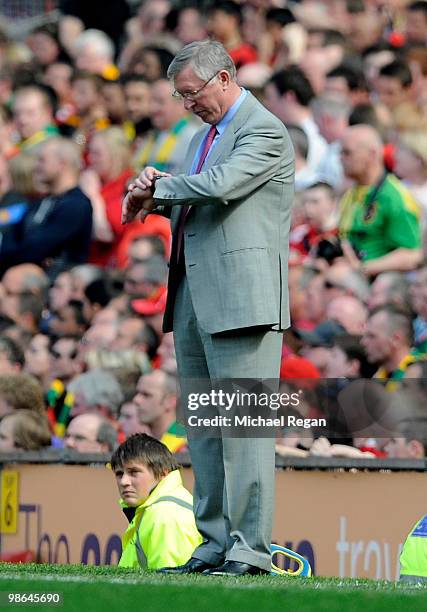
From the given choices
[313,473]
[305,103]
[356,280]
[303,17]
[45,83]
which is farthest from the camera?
[45,83]

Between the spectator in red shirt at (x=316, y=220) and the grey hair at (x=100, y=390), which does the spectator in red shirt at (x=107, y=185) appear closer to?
the spectator in red shirt at (x=316, y=220)

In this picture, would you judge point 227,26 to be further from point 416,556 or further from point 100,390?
point 416,556

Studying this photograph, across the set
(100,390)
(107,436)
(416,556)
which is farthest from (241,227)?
(100,390)

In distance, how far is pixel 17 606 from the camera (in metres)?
5.12

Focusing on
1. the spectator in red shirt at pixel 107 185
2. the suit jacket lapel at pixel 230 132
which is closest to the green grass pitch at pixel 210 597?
the suit jacket lapel at pixel 230 132

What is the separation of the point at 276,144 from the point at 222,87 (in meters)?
0.29

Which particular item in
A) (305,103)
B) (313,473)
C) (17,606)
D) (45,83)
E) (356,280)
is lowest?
(17,606)

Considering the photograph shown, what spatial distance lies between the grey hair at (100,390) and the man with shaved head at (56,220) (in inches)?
89.4

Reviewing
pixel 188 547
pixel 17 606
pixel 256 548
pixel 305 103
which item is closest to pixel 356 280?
pixel 305 103

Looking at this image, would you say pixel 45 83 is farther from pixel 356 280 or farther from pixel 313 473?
pixel 313 473

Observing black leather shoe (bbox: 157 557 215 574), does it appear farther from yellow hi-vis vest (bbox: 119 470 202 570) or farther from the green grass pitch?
the green grass pitch

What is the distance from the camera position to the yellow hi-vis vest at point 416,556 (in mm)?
6371

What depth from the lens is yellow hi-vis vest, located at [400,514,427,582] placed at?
→ 6.37 meters

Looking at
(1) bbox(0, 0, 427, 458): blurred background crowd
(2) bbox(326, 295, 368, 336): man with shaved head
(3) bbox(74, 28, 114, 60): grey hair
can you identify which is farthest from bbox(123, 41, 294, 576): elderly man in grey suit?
(3) bbox(74, 28, 114, 60): grey hair
